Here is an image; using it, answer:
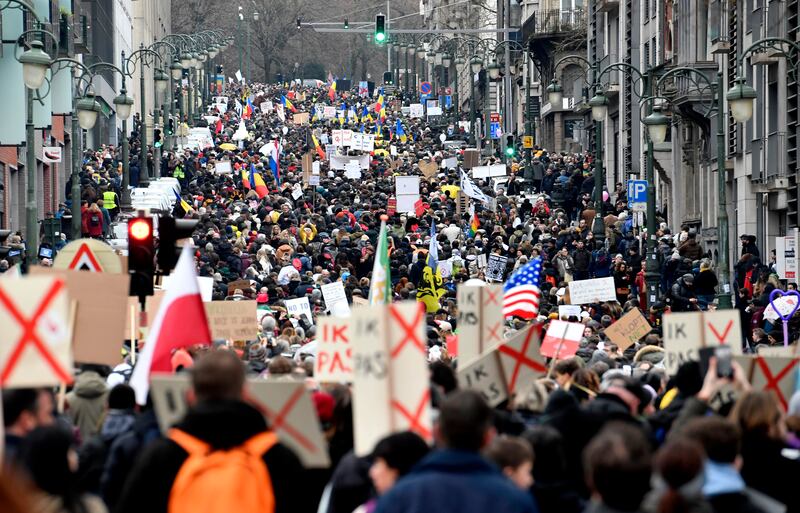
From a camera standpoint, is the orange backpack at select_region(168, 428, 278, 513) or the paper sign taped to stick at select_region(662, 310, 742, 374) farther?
the paper sign taped to stick at select_region(662, 310, 742, 374)

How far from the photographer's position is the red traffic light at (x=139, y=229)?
14414 millimetres

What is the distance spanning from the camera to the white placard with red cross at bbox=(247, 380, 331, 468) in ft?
26.0

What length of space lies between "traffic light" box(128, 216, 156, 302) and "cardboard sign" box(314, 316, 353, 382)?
12.7 ft

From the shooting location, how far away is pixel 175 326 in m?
9.82

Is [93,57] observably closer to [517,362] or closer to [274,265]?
[274,265]

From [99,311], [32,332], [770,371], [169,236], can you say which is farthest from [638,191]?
[32,332]

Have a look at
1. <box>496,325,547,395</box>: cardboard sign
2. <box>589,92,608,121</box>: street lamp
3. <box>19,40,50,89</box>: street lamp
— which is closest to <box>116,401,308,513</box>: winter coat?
<box>496,325,547,395</box>: cardboard sign

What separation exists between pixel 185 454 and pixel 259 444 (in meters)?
0.28

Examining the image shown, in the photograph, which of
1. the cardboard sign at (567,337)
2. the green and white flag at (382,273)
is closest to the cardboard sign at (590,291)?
the cardboard sign at (567,337)

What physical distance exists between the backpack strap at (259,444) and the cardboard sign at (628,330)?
12638 mm

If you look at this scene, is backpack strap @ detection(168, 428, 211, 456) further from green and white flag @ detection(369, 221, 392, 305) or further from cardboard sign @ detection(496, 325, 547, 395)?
green and white flag @ detection(369, 221, 392, 305)

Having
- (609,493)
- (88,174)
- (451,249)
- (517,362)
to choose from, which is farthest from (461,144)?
(609,493)

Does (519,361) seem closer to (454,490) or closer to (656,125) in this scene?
(454,490)

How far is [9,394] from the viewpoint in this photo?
7.01m
